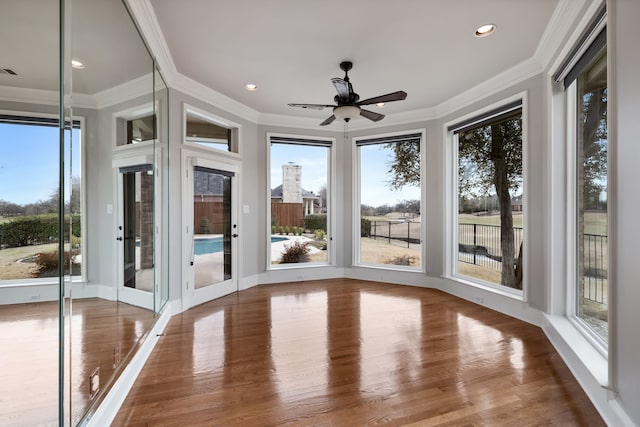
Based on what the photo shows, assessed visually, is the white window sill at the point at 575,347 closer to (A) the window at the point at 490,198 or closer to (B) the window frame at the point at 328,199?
(A) the window at the point at 490,198

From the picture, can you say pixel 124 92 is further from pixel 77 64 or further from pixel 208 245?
pixel 208 245

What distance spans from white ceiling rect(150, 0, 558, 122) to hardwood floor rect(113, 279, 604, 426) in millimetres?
2867

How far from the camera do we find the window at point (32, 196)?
4.07ft

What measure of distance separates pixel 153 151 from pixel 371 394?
288 cm

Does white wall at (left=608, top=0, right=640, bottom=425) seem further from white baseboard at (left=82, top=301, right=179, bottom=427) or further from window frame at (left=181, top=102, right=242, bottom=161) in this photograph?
window frame at (left=181, top=102, right=242, bottom=161)

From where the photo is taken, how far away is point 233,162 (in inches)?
177

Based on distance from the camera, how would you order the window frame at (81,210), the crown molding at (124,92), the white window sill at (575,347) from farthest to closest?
the white window sill at (575,347), the crown molding at (124,92), the window frame at (81,210)

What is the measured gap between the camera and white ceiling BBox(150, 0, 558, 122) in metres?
2.40

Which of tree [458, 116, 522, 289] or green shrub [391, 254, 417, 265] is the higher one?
tree [458, 116, 522, 289]

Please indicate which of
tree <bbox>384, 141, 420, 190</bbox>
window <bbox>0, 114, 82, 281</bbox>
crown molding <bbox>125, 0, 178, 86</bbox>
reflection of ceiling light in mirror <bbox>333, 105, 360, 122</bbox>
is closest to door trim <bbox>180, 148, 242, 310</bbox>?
crown molding <bbox>125, 0, 178, 86</bbox>

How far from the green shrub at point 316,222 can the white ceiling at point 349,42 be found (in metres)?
2.23

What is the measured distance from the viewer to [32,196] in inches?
51.8

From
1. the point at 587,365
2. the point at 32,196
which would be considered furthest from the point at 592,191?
the point at 32,196

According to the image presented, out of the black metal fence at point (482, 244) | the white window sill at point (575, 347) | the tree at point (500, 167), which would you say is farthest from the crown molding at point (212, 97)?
the white window sill at point (575, 347)
